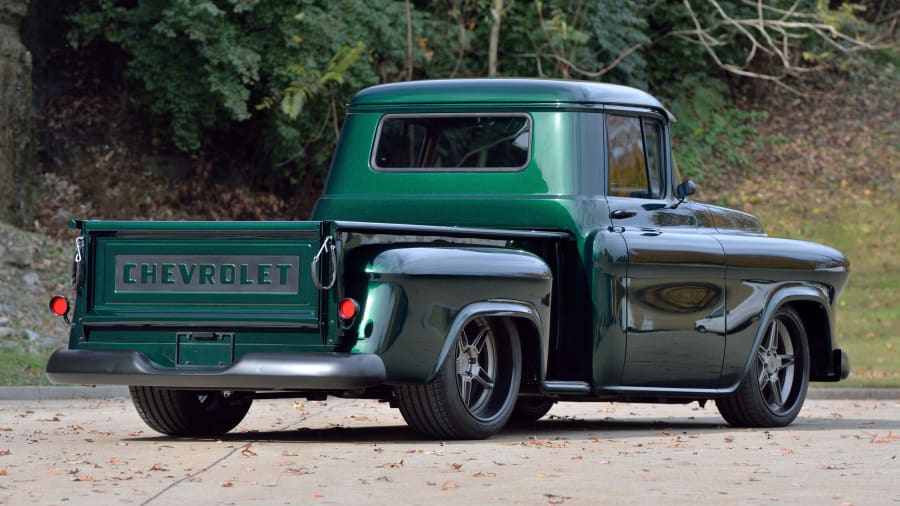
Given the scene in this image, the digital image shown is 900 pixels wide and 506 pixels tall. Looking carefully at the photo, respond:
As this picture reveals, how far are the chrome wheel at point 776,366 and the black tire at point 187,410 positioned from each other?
366 cm

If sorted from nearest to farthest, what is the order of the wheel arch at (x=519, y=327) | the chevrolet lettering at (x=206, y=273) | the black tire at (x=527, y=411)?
the chevrolet lettering at (x=206, y=273) < the wheel arch at (x=519, y=327) < the black tire at (x=527, y=411)

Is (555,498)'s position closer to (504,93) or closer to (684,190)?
(504,93)

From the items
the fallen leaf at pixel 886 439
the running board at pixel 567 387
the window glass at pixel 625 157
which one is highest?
the window glass at pixel 625 157

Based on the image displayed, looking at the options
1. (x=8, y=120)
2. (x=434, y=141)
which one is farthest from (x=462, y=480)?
(x=8, y=120)

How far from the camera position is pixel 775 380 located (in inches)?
495

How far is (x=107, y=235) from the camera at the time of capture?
10.2 metres

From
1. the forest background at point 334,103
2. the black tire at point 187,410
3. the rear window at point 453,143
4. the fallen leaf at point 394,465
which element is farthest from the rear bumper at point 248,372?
the forest background at point 334,103

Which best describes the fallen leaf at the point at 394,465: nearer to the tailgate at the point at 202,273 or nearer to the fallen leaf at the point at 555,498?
the tailgate at the point at 202,273

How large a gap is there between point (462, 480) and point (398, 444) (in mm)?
2079

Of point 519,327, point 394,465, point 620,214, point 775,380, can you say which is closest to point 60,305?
point 394,465

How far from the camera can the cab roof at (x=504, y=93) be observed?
37.7 feet

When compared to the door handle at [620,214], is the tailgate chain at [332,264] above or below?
below

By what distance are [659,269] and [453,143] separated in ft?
5.21

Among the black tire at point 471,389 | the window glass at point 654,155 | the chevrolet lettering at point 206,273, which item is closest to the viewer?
the chevrolet lettering at point 206,273
